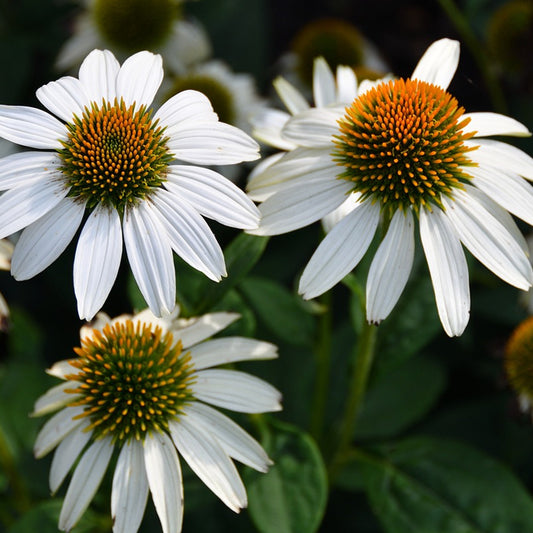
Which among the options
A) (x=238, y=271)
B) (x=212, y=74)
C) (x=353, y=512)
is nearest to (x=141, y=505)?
(x=238, y=271)

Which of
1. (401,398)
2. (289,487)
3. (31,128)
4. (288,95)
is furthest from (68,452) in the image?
(401,398)

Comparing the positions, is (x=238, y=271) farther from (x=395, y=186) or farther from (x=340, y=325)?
(x=340, y=325)

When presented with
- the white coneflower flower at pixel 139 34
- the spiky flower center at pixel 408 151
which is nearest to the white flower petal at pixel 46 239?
the spiky flower center at pixel 408 151

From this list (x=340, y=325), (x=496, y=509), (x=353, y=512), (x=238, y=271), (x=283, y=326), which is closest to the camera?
(x=238, y=271)

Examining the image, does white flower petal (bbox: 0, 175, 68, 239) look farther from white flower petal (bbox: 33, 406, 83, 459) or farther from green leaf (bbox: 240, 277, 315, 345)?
green leaf (bbox: 240, 277, 315, 345)

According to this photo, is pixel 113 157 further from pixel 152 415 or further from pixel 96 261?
pixel 152 415

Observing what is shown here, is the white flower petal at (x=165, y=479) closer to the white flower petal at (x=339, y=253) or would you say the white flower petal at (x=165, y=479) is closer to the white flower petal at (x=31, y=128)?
the white flower petal at (x=339, y=253)
